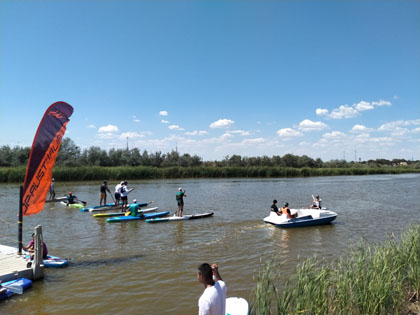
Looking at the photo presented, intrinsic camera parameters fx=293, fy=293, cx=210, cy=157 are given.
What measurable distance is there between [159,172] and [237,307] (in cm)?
4684

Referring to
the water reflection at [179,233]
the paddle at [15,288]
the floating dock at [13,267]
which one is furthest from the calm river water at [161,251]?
the floating dock at [13,267]

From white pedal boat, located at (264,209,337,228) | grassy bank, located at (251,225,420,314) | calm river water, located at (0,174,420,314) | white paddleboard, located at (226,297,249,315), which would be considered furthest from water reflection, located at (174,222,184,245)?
white paddleboard, located at (226,297,249,315)

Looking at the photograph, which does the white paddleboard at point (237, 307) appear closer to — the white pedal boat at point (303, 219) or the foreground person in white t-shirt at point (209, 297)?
the foreground person in white t-shirt at point (209, 297)

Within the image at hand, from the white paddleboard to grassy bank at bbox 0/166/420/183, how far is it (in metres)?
41.3

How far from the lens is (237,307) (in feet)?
17.0

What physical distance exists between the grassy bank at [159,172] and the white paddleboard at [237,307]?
41299 mm

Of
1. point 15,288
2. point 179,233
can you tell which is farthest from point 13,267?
point 179,233

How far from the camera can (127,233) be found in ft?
45.4

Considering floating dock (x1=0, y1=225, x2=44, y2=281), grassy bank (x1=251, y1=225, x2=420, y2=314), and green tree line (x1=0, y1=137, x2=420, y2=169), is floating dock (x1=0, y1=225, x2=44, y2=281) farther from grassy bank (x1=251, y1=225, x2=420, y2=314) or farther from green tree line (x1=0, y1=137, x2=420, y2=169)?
green tree line (x1=0, y1=137, x2=420, y2=169)

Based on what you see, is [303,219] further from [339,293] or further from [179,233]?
[339,293]

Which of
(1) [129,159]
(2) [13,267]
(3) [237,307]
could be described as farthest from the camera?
(1) [129,159]

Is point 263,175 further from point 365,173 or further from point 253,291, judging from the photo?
point 253,291

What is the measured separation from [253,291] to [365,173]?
79.2 m

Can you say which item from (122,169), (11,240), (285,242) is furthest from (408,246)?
(122,169)
